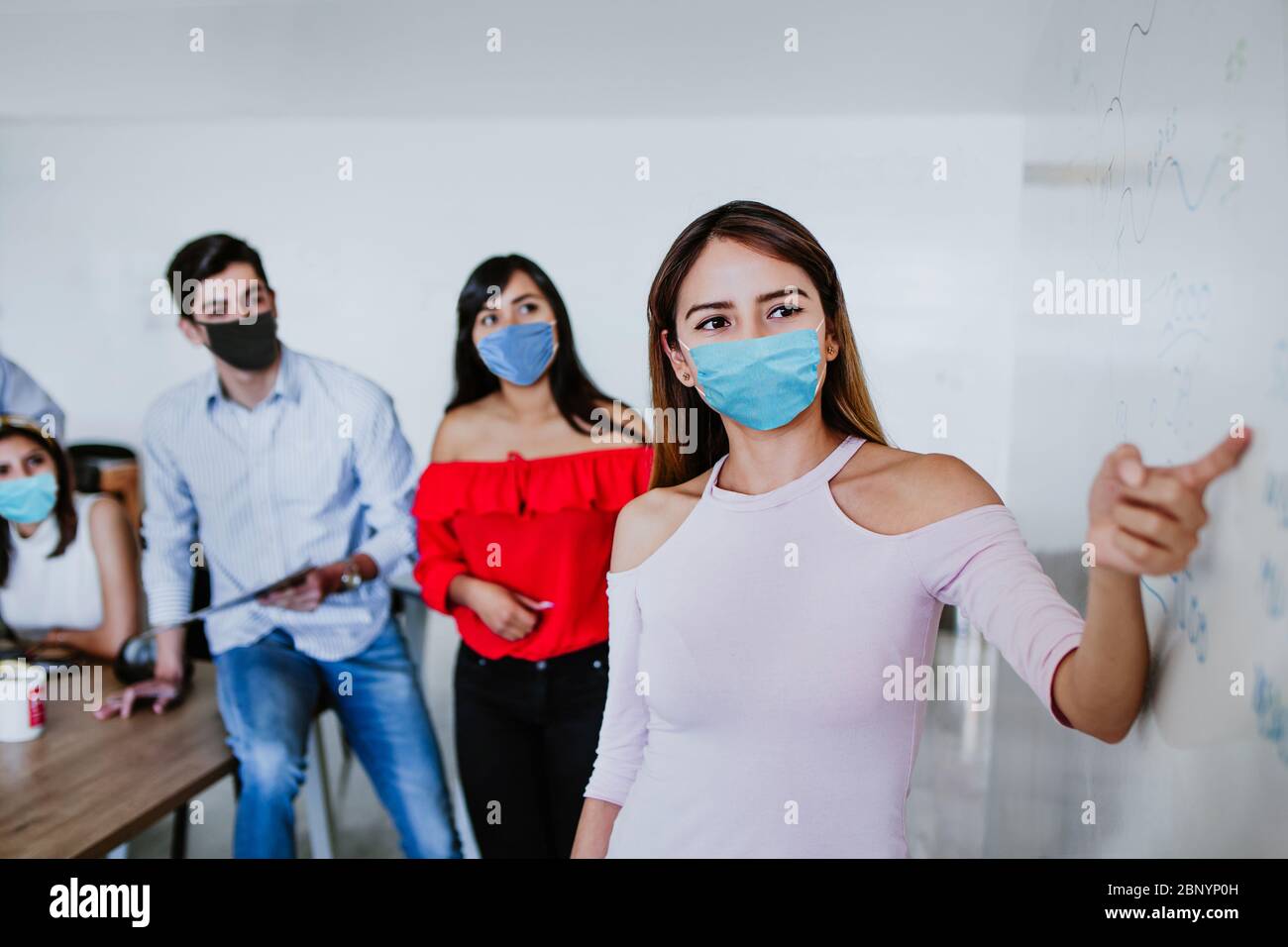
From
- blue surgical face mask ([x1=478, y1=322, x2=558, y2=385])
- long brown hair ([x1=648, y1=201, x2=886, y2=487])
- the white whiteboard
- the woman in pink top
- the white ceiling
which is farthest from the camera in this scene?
blue surgical face mask ([x1=478, y1=322, x2=558, y2=385])

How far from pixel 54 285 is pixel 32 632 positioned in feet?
2.10

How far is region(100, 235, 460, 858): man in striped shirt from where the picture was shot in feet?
5.55

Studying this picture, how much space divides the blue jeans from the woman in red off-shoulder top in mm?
130

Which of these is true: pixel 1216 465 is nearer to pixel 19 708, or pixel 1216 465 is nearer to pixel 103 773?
pixel 103 773

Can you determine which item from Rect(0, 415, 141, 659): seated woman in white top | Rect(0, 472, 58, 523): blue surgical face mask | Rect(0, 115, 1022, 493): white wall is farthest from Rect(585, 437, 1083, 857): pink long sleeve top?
Rect(0, 472, 58, 523): blue surgical face mask

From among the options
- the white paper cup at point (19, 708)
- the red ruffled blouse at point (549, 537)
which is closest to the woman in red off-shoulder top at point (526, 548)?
the red ruffled blouse at point (549, 537)

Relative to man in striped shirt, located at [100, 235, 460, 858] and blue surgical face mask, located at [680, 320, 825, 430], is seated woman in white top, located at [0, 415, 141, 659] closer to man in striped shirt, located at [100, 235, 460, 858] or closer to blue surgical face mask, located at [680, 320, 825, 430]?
man in striped shirt, located at [100, 235, 460, 858]

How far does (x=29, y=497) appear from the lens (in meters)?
1.74
